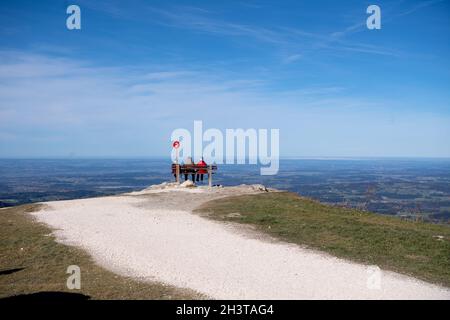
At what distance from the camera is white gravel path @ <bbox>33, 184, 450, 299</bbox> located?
10.3 m

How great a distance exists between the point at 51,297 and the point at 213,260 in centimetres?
492

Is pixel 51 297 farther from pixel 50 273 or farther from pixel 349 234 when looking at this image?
pixel 349 234

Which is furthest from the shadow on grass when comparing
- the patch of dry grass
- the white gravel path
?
the white gravel path

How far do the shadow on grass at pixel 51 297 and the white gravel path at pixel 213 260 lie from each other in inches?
78.8

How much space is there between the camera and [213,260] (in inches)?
515

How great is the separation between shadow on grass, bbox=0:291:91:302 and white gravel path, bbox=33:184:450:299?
200 cm

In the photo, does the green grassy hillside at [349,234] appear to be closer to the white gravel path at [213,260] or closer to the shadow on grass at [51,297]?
the white gravel path at [213,260]

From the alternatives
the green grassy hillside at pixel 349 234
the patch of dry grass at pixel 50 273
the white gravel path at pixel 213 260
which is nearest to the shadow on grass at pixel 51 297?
the patch of dry grass at pixel 50 273

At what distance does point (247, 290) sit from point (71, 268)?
5734 mm

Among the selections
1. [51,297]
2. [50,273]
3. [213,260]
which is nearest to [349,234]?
[213,260]
